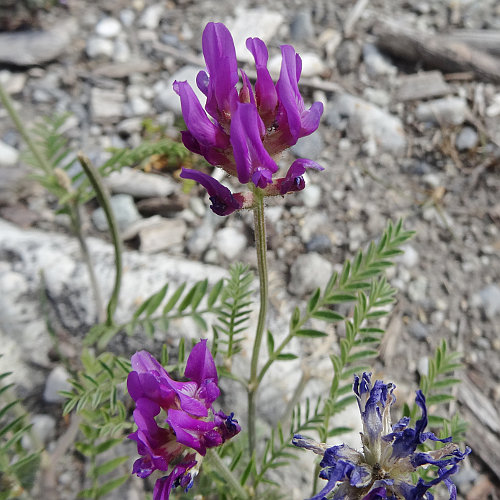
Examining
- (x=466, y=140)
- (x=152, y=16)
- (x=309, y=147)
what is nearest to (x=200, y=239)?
(x=309, y=147)

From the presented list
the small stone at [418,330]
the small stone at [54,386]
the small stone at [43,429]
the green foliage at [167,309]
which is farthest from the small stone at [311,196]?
the small stone at [43,429]

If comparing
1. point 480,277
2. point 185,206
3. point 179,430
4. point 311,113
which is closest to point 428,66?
point 480,277

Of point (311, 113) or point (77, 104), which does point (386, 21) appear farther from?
point (311, 113)

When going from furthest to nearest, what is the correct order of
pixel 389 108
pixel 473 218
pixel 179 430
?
pixel 389 108 < pixel 473 218 < pixel 179 430

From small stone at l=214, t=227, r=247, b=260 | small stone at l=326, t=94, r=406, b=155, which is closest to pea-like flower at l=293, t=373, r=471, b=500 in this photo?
small stone at l=214, t=227, r=247, b=260

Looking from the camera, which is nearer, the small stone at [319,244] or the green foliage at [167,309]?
the green foliage at [167,309]

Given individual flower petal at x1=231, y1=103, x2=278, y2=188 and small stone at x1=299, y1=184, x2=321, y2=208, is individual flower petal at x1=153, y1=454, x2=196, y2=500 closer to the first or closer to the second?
individual flower petal at x1=231, y1=103, x2=278, y2=188

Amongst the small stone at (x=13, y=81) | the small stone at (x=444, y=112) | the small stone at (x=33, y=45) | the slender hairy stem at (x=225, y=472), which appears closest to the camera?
the slender hairy stem at (x=225, y=472)

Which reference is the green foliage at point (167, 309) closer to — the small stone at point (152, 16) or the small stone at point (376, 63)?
the small stone at point (376, 63)
